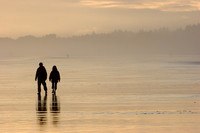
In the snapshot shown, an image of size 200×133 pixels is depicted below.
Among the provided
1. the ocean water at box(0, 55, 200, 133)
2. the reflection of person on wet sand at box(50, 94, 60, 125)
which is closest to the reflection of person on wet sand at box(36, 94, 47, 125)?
the ocean water at box(0, 55, 200, 133)

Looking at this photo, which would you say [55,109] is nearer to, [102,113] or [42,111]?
[42,111]

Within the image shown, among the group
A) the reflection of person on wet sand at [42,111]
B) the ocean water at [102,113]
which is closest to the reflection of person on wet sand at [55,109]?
the ocean water at [102,113]

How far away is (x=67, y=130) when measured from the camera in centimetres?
Answer: 1511

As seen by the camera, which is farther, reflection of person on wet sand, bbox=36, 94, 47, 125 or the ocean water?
reflection of person on wet sand, bbox=36, 94, 47, 125

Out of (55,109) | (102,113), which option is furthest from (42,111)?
(102,113)

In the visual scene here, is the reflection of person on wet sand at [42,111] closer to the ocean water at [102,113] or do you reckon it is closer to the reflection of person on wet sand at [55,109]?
the ocean water at [102,113]

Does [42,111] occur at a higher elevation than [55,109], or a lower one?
lower

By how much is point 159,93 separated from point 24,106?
8.33m

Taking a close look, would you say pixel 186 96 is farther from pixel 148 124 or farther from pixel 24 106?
pixel 148 124

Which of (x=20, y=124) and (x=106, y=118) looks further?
(x=106, y=118)

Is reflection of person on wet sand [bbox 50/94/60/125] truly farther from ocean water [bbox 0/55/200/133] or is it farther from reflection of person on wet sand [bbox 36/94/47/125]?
reflection of person on wet sand [bbox 36/94/47/125]

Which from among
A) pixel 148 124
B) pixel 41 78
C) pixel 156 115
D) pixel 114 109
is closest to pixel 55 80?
pixel 41 78

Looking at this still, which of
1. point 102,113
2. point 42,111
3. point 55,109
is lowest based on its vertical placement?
point 102,113

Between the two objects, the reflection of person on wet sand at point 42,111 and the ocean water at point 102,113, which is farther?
the reflection of person on wet sand at point 42,111
